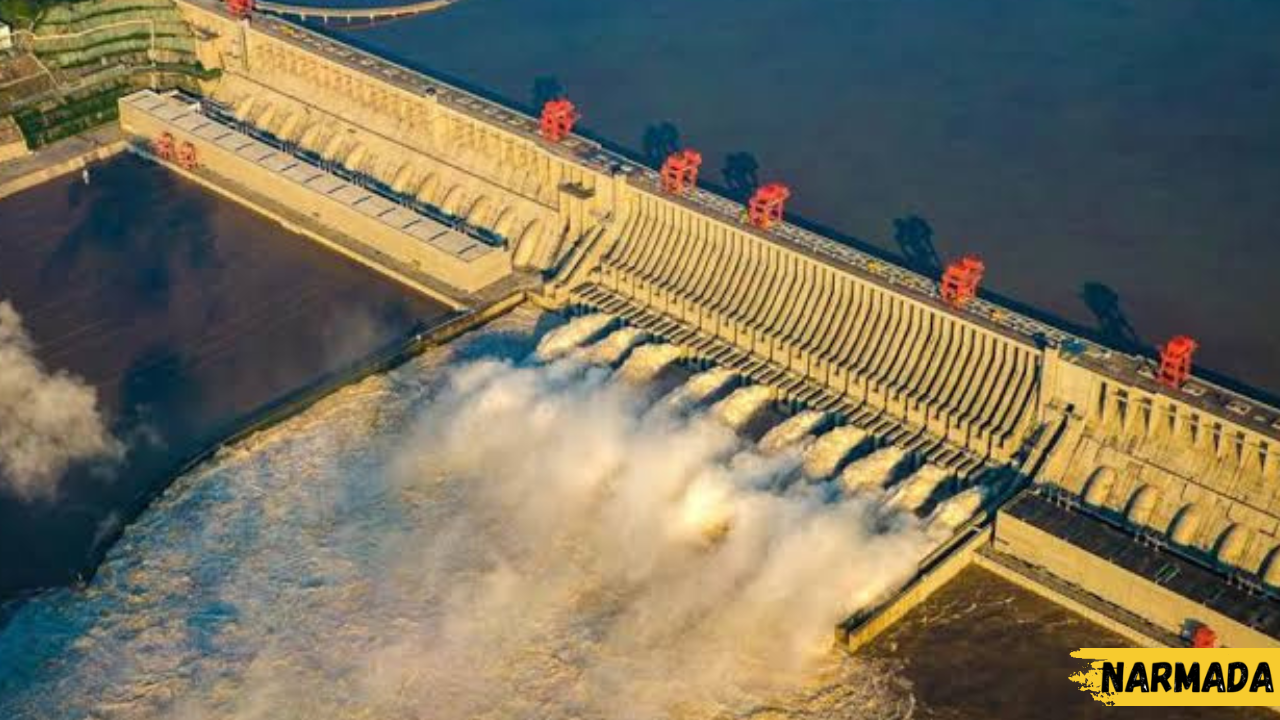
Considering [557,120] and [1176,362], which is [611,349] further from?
[1176,362]

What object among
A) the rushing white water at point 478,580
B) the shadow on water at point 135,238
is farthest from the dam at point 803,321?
the rushing white water at point 478,580

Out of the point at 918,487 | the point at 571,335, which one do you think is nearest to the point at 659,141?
the point at 571,335

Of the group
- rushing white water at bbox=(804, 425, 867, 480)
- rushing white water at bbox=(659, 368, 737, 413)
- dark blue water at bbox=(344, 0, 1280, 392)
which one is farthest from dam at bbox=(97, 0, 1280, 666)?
dark blue water at bbox=(344, 0, 1280, 392)

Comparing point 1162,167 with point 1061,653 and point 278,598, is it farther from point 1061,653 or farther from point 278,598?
point 278,598

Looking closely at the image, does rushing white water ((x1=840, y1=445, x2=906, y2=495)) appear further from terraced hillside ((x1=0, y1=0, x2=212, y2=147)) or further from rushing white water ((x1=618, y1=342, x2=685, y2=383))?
terraced hillside ((x1=0, y1=0, x2=212, y2=147))

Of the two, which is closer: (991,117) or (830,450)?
(830,450)

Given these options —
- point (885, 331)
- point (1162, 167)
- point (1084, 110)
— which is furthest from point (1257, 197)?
point (885, 331)
